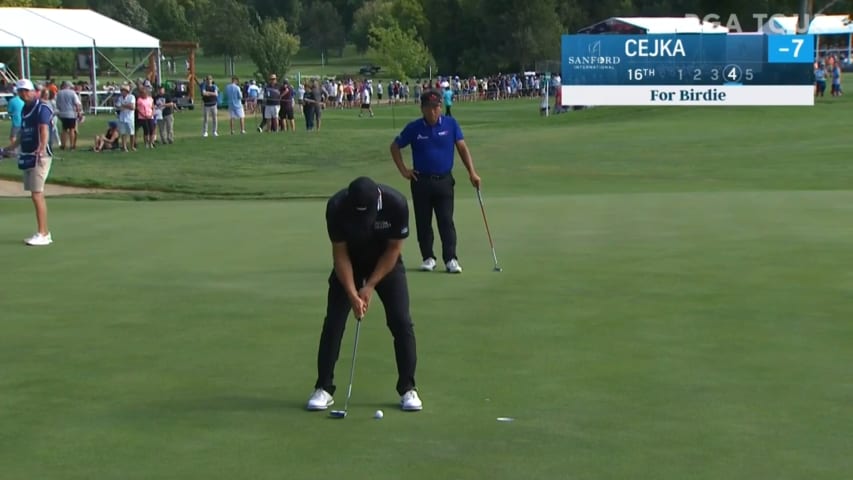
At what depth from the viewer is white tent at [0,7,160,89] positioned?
53094 mm

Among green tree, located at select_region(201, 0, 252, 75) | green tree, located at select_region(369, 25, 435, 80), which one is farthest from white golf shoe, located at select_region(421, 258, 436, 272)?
green tree, located at select_region(201, 0, 252, 75)

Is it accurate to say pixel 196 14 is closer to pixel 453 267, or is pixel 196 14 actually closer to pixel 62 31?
pixel 62 31

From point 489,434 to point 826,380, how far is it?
264 centimetres

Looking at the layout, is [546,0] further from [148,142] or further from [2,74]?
[148,142]

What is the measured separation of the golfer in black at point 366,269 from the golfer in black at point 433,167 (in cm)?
482

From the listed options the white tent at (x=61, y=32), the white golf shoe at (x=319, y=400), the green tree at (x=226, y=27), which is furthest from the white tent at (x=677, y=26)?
the white golf shoe at (x=319, y=400)

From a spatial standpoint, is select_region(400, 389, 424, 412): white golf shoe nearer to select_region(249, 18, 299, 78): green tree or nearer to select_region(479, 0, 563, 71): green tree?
select_region(249, 18, 299, 78): green tree

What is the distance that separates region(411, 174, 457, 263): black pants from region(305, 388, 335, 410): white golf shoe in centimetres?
511

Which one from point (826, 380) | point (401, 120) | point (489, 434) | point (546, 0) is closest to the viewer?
point (489, 434)

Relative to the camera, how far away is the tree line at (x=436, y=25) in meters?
81.4

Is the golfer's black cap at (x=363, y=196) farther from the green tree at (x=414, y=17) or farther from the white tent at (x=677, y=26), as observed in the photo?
the green tree at (x=414, y=17)

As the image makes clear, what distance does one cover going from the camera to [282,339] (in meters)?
10.0

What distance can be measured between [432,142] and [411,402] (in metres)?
5.28

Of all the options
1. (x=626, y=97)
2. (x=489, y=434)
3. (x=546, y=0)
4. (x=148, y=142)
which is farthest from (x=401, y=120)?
(x=489, y=434)
